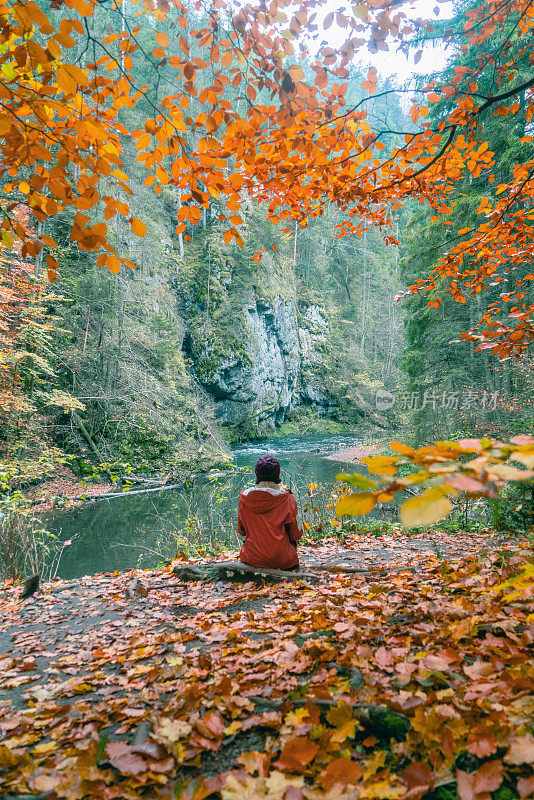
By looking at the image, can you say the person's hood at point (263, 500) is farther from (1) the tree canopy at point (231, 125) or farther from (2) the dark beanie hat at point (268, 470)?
(1) the tree canopy at point (231, 125)

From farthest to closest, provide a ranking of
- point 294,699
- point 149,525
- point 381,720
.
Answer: point 149,525
point 294,699
point 381,720

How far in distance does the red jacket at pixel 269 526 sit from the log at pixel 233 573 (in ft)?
0.19

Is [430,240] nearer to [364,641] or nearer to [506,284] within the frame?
[506,284]

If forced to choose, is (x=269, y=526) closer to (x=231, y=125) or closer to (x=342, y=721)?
(x=342, y=721)

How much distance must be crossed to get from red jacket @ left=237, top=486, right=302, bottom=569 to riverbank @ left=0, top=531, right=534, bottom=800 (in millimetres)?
546

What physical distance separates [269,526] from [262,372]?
75.9 ft

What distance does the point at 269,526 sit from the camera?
134 inches

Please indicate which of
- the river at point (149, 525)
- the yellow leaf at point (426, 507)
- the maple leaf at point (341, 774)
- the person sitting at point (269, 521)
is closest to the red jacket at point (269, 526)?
the person sitting at point (269, 521)

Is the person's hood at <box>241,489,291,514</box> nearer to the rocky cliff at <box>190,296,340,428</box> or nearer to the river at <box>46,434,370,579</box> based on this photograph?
the river at <box>46,434,370,579</box>

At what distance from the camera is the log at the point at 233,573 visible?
3420 millimetres

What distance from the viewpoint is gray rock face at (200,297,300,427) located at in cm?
2372

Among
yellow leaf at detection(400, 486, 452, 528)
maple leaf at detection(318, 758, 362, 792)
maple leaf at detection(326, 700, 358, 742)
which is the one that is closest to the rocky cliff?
maple leaf at detection(326, 700, 358, 742)

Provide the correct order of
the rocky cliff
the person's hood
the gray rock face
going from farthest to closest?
the gray rock face, the rocky cliff, the person's hood

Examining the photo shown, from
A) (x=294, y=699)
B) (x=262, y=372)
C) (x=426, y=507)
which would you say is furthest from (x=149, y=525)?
(x=262, y=372)
